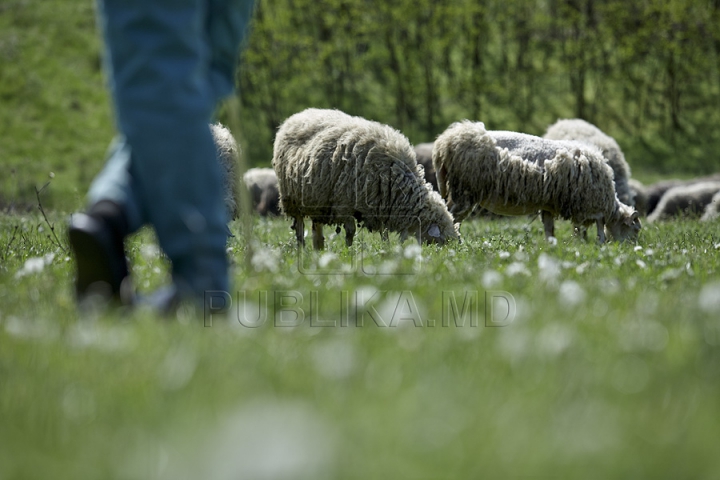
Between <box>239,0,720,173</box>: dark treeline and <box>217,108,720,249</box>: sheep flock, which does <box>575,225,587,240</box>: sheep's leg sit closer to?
<box>217,108,720,249</box>: sheep flock

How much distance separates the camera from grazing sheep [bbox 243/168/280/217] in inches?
597

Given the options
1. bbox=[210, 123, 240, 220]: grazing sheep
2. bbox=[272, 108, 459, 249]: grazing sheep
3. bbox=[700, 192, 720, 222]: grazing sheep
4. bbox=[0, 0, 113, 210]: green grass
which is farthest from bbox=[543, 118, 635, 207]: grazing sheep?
bbox=[0, 0, 113, 210]: green grass

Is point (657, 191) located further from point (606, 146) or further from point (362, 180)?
point (362, 180)

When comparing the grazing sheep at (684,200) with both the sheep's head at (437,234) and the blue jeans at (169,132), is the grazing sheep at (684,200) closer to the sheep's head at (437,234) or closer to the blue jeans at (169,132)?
the sheep's head at (437,234)

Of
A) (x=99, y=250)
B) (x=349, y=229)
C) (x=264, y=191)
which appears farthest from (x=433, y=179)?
(x=99, y=250)

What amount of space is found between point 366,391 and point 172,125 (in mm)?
1389

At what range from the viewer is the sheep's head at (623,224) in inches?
375

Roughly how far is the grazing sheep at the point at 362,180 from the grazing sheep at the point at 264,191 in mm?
7629

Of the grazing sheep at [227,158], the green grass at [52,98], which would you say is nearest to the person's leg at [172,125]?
the grazing sheep at [227,158]

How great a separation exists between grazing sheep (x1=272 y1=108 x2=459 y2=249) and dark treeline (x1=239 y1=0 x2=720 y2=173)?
2008 cm

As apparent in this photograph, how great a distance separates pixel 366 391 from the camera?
1.82m

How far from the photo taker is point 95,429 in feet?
5.26

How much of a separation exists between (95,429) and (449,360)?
99cm

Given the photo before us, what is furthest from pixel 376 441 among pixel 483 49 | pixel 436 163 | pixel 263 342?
pixel 483 49
